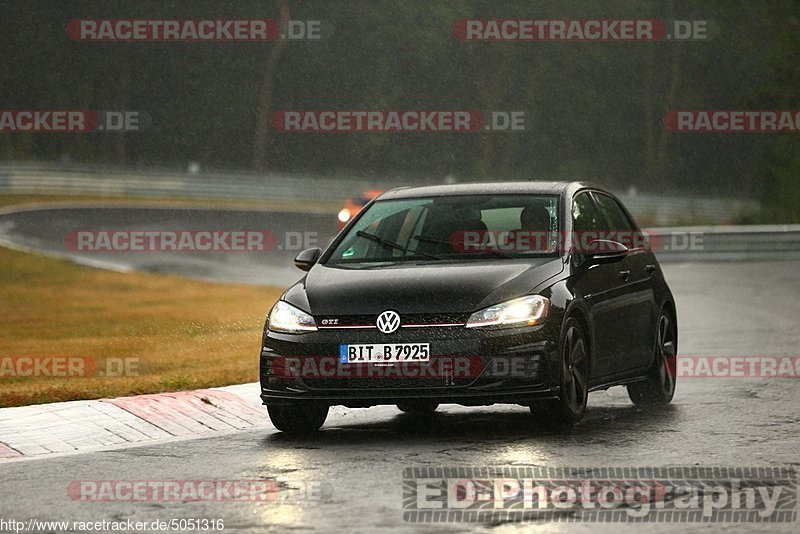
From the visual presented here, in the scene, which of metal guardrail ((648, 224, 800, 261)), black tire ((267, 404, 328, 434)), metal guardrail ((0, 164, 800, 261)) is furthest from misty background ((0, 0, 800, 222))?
black tire ((267, 404, 328, 434))

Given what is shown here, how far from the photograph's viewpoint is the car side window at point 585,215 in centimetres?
1072

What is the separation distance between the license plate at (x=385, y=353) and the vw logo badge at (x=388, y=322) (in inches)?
3.7

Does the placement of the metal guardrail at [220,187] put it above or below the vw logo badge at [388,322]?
above

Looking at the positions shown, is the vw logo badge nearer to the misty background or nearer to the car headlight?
the car headlight

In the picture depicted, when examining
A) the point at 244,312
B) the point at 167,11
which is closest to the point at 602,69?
the point at 167,11

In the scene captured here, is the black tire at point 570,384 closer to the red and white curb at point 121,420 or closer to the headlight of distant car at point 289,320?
the headlight of distant car at point 289,320

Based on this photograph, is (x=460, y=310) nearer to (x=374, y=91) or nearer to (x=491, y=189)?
(x=491, y=189)

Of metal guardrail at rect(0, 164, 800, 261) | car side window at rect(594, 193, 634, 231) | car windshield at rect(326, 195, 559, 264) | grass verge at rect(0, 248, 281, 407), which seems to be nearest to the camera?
car windshield at rect(326, 195, 559, 264)

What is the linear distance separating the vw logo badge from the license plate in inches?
3.7

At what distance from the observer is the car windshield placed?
10.3 m

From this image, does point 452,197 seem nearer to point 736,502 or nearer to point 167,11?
point 736,502

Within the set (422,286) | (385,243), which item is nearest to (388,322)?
(422,286)

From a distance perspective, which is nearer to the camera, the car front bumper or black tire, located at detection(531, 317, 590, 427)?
the car front bumper

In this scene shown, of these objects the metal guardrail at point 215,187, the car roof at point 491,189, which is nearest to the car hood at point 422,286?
the car roof at point 491,189
